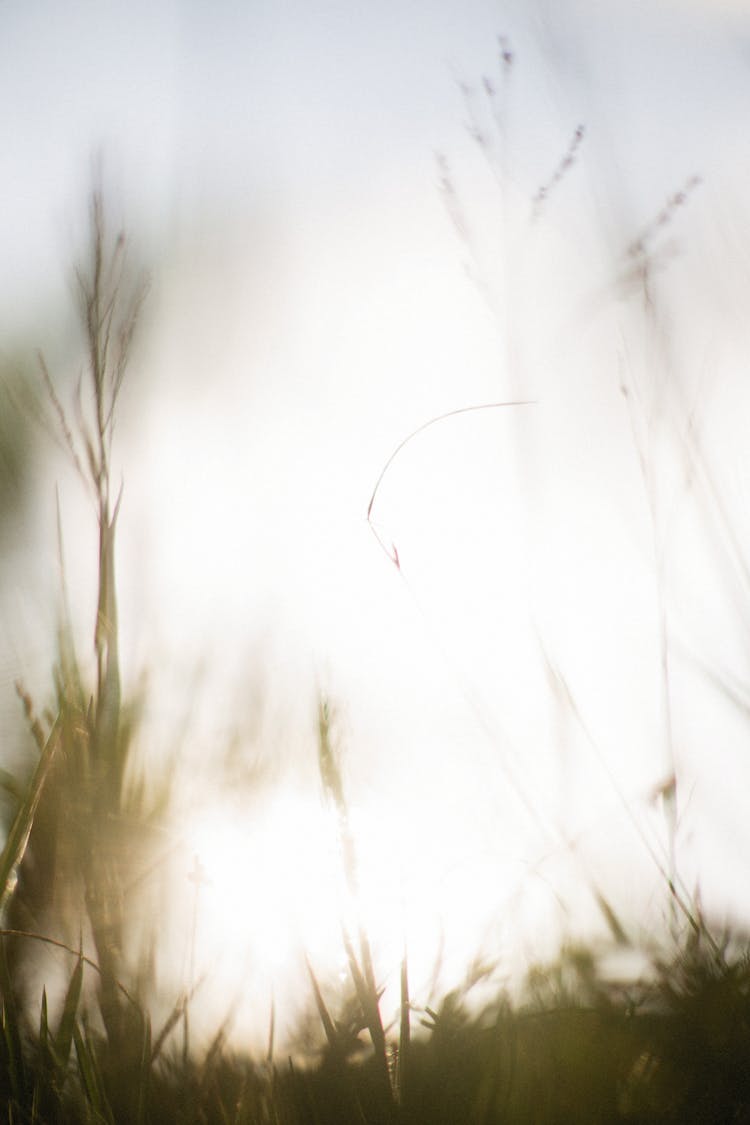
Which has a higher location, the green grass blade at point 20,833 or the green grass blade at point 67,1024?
the green grass blade at point 20,833

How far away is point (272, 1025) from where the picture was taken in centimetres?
46

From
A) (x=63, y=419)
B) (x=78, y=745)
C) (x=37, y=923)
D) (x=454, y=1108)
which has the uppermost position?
(x=63, y=419)

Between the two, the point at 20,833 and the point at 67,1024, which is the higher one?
the point at 20,833

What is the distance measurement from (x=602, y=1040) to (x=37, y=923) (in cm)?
39

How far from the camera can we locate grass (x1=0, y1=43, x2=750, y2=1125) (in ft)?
1.32

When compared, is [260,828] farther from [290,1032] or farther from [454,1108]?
[454,1108]

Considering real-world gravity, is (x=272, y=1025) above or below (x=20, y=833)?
below

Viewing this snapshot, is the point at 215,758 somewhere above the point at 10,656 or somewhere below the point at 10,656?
A: below

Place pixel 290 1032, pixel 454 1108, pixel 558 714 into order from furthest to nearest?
pixel 558 714 < pixel 290 1032 < pixel 454 1108

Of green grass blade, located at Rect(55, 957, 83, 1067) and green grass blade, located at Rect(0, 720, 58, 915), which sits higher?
green grass blade, located at Rect(0, 720, 58, 915)

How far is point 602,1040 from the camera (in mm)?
421

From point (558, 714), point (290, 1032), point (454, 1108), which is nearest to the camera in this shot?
point (454, 1108)

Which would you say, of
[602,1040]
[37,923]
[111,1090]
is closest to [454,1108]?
[602,1040]

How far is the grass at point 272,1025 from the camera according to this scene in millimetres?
404
